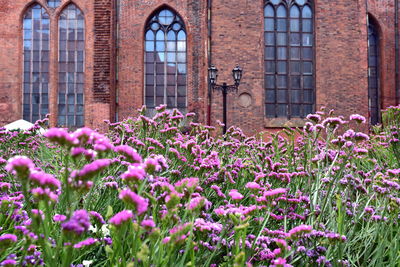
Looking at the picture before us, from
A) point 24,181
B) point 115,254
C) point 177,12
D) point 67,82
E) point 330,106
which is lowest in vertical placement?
point 115,254

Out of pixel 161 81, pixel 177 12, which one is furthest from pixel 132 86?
pixel 177 12

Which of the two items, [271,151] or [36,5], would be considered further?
[36,5]

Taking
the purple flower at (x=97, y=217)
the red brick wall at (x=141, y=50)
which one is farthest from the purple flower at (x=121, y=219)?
the red brick wall at (x=141, y=50)

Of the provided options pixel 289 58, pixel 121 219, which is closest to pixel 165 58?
pixel 289 58

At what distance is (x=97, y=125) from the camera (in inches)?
547

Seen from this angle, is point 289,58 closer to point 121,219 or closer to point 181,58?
point 181,58

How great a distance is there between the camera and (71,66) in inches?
579

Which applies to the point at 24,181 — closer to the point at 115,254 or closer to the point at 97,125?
the point at 115,254

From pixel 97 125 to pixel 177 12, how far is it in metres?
5.08

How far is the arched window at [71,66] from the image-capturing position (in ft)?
47.6

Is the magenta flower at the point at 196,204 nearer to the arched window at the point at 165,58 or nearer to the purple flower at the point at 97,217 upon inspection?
the purple flower at the point at 97,217

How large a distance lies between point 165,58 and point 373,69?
351 inches

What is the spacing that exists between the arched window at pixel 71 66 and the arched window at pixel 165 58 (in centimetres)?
247

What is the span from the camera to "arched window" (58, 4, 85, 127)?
571 inches
